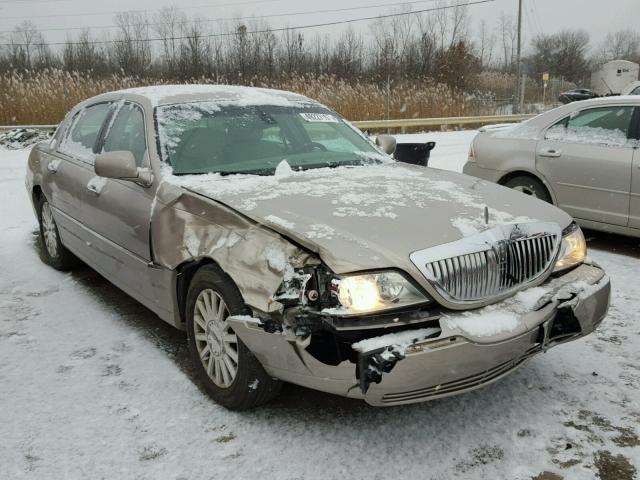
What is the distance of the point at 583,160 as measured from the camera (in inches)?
229

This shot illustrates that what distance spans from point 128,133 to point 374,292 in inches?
94.4

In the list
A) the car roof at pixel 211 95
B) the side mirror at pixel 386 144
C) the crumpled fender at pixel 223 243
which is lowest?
the crumpled fender at pixel 223 243

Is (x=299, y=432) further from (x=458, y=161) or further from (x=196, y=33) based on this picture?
(x=196, y=33)

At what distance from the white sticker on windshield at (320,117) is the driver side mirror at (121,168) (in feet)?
4.32

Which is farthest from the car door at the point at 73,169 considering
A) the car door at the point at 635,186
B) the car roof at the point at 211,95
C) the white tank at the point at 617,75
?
the white tank at the point at 617,75

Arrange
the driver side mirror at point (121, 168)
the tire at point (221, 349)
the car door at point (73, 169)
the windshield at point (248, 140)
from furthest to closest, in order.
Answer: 1. the car door at point (73, 169)
2. the windshield at point (248, 140)
3. the driver side mirror at point (121, 168)
4. the tire at point (221, 349)

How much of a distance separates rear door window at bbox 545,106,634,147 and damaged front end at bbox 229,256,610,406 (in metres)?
3.74

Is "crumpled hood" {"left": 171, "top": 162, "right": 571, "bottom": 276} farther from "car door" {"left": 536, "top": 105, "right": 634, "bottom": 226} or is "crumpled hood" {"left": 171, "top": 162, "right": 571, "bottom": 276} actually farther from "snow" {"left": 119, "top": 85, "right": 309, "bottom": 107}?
"car door" {"left": 536, "top": 105, "right": 634, "bottom": 226}

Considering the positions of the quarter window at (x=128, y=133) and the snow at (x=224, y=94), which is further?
the snow at (x=224, y=94)

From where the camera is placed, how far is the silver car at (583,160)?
5516 millimetres

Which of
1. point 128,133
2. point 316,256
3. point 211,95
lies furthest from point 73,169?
point 316,256

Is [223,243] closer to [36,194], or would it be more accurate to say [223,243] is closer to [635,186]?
[36,194]

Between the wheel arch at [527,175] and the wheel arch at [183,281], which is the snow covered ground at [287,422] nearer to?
the wheel arch at [183,281]

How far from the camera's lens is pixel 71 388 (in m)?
3.24
